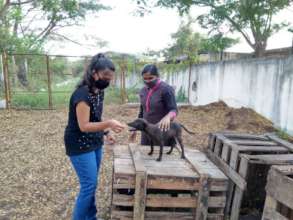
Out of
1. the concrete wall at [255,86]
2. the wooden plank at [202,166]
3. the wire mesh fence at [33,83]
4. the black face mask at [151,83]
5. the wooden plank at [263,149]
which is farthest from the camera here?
the wire mesh fence at [33,83]

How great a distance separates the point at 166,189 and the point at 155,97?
1.12 meters

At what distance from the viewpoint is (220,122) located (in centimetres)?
744

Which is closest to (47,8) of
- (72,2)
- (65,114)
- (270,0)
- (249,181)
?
(72,2)

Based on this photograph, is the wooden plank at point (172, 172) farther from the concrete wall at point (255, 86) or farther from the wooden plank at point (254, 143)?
the concrete wall at point (255, 86)

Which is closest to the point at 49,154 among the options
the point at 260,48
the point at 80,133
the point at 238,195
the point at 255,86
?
the point at 80,133

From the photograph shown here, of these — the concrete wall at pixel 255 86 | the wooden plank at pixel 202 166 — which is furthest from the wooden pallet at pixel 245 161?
the concrete wall at pixel 255 86

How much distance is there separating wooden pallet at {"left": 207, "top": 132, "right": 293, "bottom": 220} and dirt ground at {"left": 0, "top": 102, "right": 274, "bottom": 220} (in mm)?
1442

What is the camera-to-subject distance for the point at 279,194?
1.93 meters

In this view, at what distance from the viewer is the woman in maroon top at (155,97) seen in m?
3.05

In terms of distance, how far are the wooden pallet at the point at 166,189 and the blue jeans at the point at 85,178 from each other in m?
0.21

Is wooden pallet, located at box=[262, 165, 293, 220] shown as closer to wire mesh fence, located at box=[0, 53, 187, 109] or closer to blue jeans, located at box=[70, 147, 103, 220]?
blue jeans, located at box=[70, 147, 103, 220]

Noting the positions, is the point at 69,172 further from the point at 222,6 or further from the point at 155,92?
the point at 222,6

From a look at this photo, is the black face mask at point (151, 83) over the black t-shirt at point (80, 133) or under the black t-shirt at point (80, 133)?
over

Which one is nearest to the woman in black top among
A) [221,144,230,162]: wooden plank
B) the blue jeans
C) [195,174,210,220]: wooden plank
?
the blue jeans
